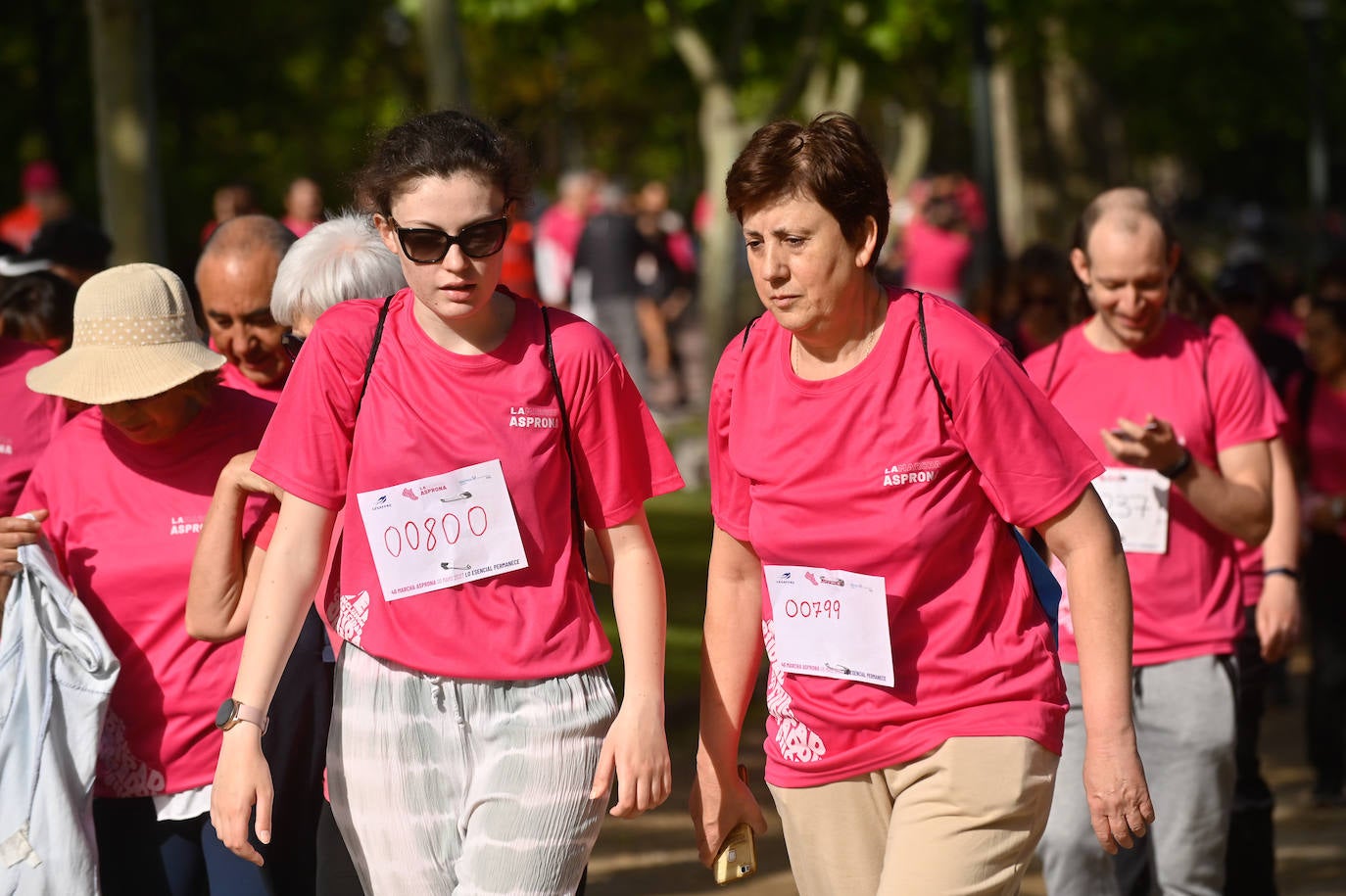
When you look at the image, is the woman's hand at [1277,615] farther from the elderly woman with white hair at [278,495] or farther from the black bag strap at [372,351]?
the black bag strap at [372,351]

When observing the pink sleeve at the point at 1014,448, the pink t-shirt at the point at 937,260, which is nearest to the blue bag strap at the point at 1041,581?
the pink sleeve at the point at 1014,448

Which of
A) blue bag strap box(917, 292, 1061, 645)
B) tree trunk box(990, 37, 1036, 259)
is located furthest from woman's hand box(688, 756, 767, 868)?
tree trunk box(990, 37, 1036, 259)

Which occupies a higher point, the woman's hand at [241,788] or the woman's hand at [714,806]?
the woman's hand at [241,788]

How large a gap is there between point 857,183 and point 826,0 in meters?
18.0

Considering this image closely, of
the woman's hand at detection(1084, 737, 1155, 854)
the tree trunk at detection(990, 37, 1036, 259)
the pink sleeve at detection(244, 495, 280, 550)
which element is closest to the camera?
the woman's hand at detection(1084, 737, 1155, 854)

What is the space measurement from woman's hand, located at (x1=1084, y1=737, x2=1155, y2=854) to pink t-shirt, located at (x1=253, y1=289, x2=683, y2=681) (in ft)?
3.02

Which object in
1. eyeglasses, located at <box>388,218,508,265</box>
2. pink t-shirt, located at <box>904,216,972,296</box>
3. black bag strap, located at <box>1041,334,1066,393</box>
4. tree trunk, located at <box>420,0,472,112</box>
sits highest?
tree trunk, located at <box>420,0,472,112</box>

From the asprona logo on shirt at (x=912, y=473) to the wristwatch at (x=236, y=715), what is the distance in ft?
3.89

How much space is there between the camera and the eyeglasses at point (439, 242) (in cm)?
375

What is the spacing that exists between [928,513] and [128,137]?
7.74 m

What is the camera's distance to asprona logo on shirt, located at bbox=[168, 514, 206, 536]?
4.41 metres

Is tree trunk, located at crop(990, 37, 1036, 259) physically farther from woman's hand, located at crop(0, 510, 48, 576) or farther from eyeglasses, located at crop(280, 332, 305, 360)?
woman's hand, located at crop(0, 510, 48, 576)

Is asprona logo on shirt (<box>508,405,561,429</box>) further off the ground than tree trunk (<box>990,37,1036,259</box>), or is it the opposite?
tree trunk (<box>990,37,1036,259</box>)

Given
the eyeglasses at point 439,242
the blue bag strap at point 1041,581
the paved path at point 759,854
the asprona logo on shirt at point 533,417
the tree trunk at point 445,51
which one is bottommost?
the paved path at point 759,854
